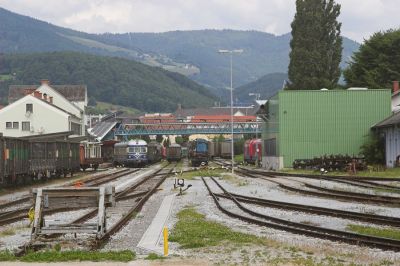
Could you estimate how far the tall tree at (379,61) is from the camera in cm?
7300

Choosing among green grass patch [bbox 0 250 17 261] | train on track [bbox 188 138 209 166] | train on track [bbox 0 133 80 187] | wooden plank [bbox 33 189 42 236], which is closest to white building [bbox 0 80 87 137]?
train on track [bbox 188 138 209 166]

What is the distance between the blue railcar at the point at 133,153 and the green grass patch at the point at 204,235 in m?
57.9

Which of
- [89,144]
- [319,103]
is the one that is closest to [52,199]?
[319,103]

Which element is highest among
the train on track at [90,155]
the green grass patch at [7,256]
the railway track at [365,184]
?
the train on track at [90,155]

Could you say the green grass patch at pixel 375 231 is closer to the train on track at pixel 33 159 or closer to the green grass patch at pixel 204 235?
the green grass patch at pixel 204 235

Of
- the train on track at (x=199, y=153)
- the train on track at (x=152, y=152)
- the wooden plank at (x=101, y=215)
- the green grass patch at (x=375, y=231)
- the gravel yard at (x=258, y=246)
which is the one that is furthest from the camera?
the train on track at (x=152, y=152)

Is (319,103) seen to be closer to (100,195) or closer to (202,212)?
(202,212)

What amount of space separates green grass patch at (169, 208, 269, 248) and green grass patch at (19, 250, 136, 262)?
1.79 metres

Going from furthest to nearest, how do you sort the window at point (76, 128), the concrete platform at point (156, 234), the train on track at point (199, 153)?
the window at point (76, 128) < the train on track at point (199, 153) < the concrete platform at point (156, 234)

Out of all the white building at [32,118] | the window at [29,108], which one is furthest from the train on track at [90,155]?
the window at [29,108]

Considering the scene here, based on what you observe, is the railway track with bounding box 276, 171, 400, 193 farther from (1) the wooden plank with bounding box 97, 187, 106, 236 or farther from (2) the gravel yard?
(1) the wooden plank with bounding box 97, 187, 106, 236

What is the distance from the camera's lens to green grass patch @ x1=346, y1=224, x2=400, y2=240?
14062 millimetres

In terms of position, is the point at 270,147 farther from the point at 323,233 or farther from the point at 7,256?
the point at 7,256

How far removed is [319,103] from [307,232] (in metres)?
41.2
